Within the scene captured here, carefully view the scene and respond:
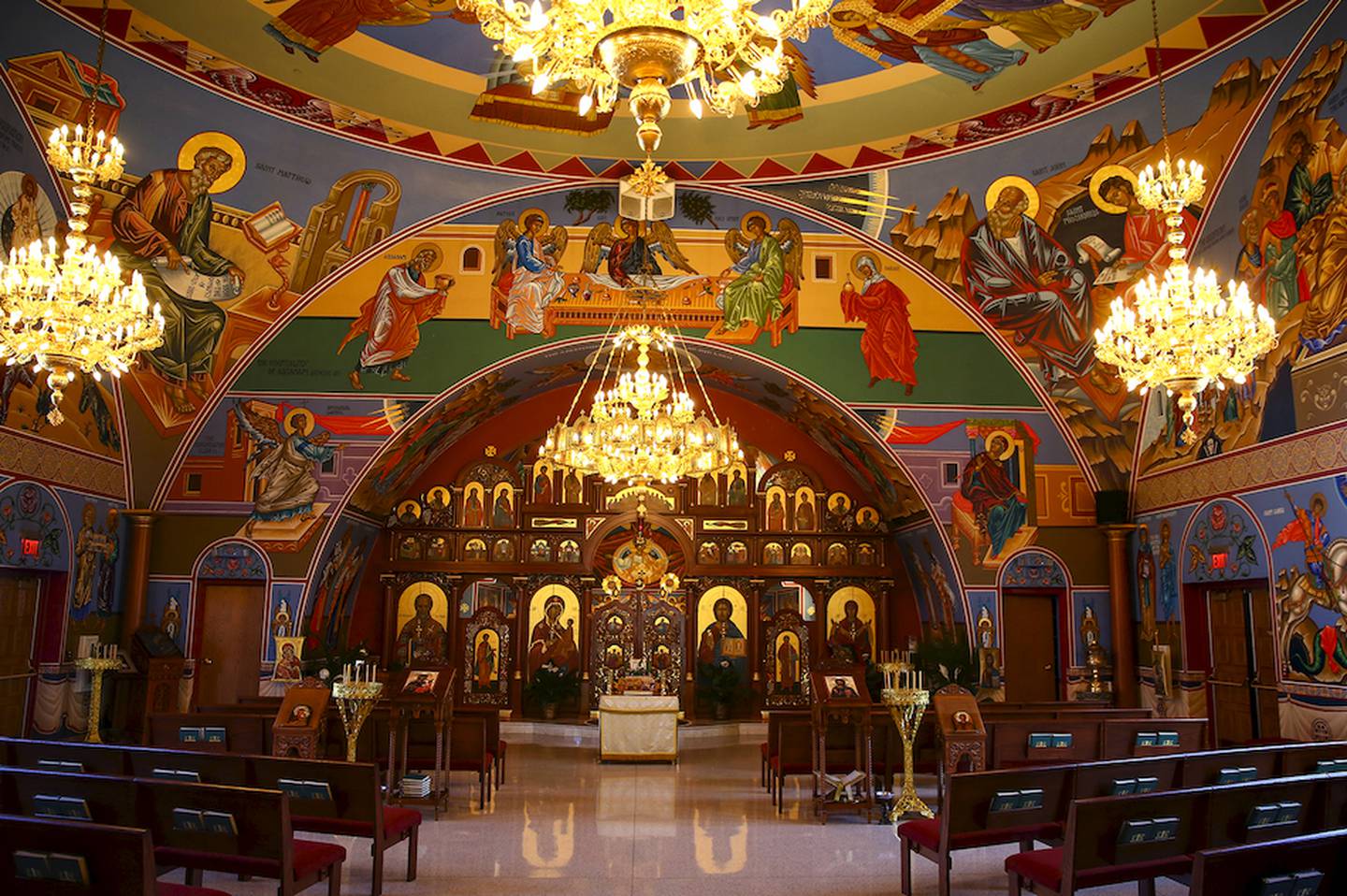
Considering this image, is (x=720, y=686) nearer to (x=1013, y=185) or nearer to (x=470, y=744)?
(x=470, y=744)

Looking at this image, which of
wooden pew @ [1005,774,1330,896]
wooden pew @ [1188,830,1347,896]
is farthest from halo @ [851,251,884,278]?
wooden pew @ [1188,830,1347,896]

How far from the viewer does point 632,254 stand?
1450 cm

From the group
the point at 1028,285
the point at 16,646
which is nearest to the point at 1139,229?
the point at 1028,285

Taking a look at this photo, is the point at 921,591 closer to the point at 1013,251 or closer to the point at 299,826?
the point at 1013,251

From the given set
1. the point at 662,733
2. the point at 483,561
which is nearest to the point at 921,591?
the point at 662,733

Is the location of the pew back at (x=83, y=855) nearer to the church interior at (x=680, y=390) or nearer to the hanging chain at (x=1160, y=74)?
the church interior at (x=680, y=390)

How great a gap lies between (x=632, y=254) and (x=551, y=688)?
7.57 metres

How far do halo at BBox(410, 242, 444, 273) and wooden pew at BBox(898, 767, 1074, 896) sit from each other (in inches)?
403

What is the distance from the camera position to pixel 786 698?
1788 centimetres

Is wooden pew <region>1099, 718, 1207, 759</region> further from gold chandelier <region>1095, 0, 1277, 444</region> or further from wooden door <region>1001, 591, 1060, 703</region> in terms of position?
wooden door <region>1001, 591, 1060, 703</region>

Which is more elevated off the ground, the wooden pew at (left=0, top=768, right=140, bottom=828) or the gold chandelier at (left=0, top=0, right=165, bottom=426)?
the gold chandelier at (left=0, top=0, right=165, bottom=426)

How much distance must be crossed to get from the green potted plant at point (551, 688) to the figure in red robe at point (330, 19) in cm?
1045

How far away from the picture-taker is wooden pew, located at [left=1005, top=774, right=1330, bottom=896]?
17.2 feet

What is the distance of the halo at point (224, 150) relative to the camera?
1219cm
